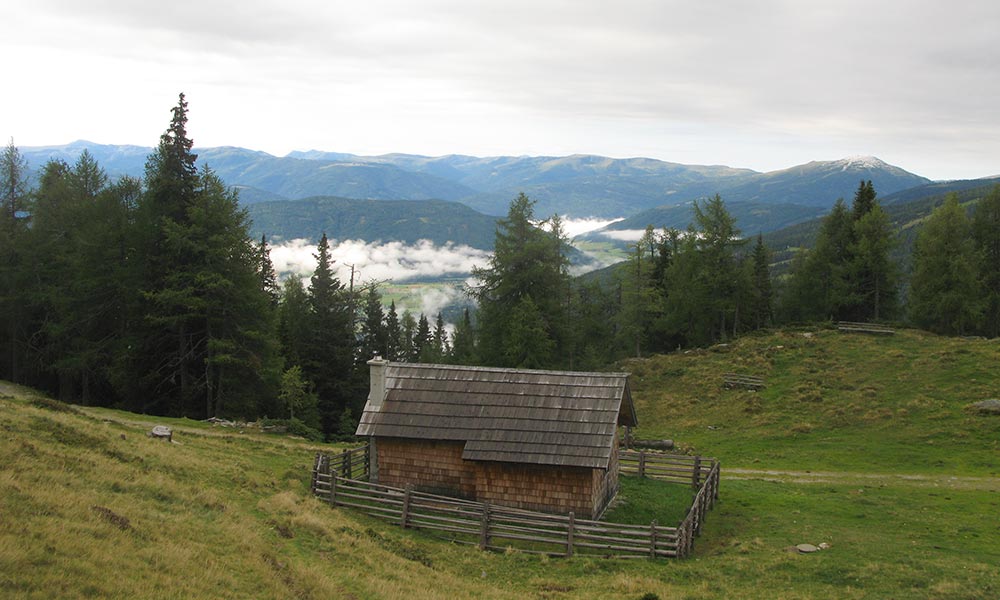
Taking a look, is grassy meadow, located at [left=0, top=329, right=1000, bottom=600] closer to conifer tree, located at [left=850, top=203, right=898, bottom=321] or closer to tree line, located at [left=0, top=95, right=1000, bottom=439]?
tree line, located at [left=0, top=95, right=1000, bottom=439]

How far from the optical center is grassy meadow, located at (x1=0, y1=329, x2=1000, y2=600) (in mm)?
12688

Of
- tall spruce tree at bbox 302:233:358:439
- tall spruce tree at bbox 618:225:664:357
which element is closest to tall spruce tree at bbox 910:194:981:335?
tall spruce tree at bbox 618:225:664:357

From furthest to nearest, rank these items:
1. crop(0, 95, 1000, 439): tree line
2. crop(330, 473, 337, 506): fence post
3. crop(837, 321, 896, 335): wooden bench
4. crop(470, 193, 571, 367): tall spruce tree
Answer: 1. crop(837, 321, 896, 335): wooden bench
2. crop(470, 193, 571, 367): tall spruce tree
3. crop(0, 95, 1000, 439): tree line
4. crop(330, 473, 337, 506): fence post

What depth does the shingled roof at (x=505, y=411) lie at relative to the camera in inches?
885

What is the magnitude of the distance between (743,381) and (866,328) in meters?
16.5

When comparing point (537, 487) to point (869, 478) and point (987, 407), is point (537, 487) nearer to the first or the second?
point (869, 478)

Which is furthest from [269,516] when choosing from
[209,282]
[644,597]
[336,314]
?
[336,314]

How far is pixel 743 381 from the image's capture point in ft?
152

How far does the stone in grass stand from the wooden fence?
799 inches

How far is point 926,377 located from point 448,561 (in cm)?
3591

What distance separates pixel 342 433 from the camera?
54562 mm

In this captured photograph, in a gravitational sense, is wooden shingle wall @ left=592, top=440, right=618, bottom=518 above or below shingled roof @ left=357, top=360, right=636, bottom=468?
below

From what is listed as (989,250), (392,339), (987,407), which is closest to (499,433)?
(987,407)

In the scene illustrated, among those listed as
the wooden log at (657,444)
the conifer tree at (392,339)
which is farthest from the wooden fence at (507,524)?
the conifer tree at (392,339)
